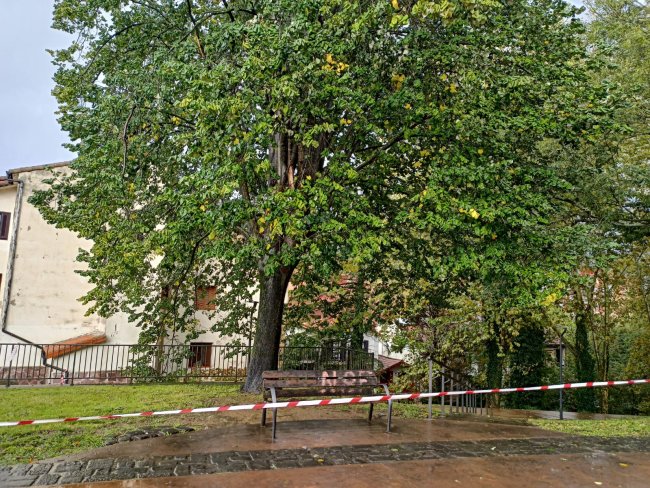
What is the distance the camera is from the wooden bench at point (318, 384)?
7414 mm

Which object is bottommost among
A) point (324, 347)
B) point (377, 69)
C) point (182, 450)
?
point (182, 450)

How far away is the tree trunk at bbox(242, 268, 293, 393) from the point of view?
11031 mm

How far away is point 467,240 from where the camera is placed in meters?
9.93

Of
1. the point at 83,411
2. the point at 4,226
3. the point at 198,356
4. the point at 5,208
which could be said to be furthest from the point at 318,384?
the point at 5,208

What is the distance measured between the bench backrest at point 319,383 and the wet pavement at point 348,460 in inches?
20.6

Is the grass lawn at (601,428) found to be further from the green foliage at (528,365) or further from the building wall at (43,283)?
the building wall at (43,283)

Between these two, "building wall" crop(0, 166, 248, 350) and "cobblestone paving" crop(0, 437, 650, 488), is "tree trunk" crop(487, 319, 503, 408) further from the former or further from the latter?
"cobblestone paving" crop(0, 437, 650, 488)

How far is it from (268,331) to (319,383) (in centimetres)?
351

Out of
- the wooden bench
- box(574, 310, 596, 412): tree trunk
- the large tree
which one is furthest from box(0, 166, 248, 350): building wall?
the wooden bench

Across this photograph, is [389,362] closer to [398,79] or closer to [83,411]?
[83,411]

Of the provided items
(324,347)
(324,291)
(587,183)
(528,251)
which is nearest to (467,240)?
(528,251)

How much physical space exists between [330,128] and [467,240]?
3.65 metres

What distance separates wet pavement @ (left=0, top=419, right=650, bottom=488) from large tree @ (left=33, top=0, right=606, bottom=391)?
291 cm

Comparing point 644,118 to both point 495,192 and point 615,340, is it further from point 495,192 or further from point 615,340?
point 615,340
